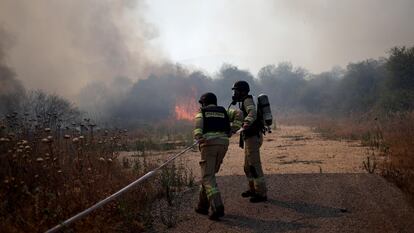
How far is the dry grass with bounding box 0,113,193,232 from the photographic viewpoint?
4824mm

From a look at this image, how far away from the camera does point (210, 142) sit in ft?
19.6

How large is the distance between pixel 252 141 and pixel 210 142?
1005 millimetres

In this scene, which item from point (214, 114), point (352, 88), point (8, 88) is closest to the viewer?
point (214, 114)

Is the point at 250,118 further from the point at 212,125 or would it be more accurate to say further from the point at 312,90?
the point at 312,90

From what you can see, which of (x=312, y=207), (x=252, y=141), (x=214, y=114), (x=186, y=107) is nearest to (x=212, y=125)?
(x=214, y=114)

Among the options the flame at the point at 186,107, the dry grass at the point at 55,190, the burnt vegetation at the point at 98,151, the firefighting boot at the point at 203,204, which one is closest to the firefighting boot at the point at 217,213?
the firefighting boot at the point at 203,204

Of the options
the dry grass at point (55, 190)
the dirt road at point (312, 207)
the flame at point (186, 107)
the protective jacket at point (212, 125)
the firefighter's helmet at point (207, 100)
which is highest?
the flame at point (186, 107)

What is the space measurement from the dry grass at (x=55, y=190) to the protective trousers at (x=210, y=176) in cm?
85

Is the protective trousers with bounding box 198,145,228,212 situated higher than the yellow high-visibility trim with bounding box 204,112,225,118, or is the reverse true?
the yellow high-visibility trim with bounding box 204,112,225,118

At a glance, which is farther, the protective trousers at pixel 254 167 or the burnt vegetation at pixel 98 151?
Answer: the protective trousers at pixel 254 167

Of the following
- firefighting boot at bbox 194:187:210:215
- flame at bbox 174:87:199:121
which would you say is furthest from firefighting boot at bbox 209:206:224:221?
flame at bbox 174:87:199:121

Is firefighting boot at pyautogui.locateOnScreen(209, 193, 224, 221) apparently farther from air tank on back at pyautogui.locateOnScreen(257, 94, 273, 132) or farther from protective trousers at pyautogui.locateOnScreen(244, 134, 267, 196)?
air tank on back at pyautogui.locateOnScreen(257, 94, 273, 132)

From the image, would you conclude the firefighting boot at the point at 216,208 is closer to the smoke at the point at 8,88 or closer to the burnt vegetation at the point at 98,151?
the burnt vegetation at the point at 98,151

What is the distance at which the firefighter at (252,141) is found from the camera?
21.4 feet
